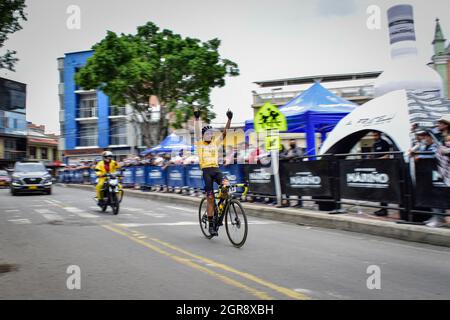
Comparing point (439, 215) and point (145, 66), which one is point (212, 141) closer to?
point (439, 215)

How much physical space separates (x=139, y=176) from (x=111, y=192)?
11.0m

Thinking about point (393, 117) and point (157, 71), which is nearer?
point (393, 117)

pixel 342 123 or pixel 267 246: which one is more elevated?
pixel 342 123

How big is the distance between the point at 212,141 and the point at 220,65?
23.0 m

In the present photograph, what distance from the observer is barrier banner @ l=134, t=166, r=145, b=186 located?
75.9 feet

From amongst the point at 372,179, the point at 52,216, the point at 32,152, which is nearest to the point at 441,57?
the point at 372,179

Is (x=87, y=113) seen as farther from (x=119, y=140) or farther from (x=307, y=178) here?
(x=307, y=178)

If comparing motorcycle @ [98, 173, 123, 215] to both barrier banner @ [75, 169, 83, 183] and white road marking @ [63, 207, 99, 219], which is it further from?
barrier banner @ [75, 169, 83, 183]

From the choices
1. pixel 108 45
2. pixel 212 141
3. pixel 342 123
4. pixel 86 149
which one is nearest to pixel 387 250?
pixel 212 141

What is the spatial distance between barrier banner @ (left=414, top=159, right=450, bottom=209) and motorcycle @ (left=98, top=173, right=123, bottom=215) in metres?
8.16

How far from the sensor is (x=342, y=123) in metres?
12.5

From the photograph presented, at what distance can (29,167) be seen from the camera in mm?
24078

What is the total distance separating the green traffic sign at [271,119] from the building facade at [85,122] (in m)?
41.3

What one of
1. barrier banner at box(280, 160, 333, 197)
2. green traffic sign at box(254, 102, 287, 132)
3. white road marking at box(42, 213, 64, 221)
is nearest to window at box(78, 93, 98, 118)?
white road marking at box(42, 213, 64, 221)
